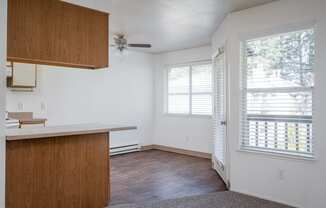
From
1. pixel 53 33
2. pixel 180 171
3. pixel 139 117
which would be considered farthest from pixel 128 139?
pixel 53 33

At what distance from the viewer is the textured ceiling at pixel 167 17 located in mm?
3398

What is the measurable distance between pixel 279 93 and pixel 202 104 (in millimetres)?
2776

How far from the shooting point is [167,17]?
13.1ft

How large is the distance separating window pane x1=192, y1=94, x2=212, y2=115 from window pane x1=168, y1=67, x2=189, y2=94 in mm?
375

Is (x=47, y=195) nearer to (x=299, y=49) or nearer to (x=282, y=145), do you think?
(x=282, y=145)

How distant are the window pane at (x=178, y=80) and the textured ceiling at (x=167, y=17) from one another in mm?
1102

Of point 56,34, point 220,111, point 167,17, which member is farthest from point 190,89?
point 56,34

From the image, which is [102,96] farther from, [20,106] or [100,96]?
[20,106]

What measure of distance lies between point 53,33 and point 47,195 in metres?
1.63

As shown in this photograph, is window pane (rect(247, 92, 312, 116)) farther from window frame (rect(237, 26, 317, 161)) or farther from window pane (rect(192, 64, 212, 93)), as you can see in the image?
window pane (rect(192, 64, 212, 93))

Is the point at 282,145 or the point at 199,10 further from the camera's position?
the point at 199,10

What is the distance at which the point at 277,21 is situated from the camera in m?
3.35

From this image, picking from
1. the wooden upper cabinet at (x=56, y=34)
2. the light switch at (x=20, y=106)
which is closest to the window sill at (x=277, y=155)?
the wooden upper cabinet at (x=56, y=34)

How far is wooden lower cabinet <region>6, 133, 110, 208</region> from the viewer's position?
240 centimetres
